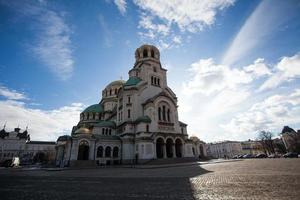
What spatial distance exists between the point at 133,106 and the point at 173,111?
9.44 meters

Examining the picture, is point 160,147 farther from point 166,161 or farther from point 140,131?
point 166,161

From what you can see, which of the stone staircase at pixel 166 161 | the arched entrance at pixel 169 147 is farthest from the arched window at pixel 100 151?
the arched entrance at pixel 169 147

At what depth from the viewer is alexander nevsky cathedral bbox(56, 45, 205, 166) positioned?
34812mm

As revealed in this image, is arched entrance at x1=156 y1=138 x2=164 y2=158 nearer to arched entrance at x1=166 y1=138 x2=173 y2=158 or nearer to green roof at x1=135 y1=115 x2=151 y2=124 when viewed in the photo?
arched entrance at x1=166 y1=138 x2=173 y2=158

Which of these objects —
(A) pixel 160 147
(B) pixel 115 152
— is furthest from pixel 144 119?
(B) pixel 115 152

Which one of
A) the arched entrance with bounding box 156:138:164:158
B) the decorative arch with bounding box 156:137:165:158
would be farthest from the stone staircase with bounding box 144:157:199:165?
the arched entrance with bounding box 156:138:164:158

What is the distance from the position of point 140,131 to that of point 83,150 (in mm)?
12308

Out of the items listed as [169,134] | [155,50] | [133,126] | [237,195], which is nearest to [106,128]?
[133,126]

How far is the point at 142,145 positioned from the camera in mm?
34156

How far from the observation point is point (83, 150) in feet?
119

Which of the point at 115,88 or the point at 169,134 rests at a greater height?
the point at 115,88

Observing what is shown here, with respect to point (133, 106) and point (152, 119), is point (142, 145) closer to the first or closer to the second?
point (152, 119)

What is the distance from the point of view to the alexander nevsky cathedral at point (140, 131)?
1371 inches

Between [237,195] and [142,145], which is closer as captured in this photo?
[237,195]
